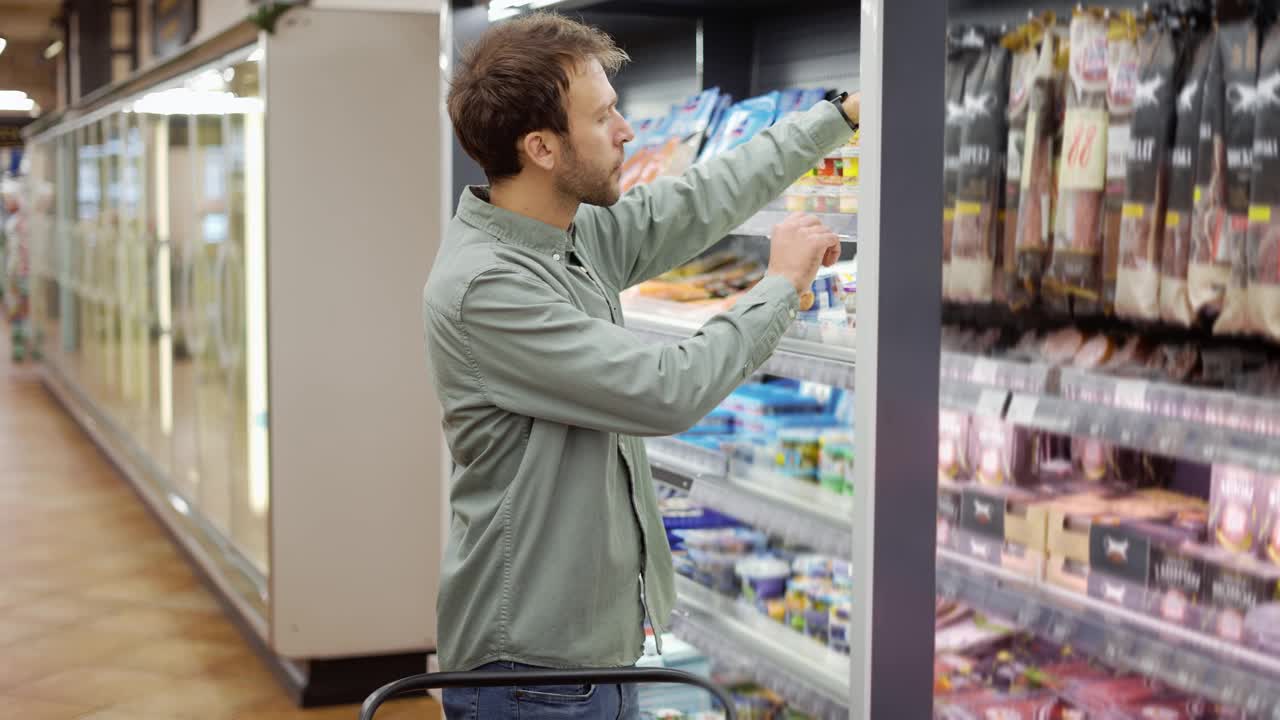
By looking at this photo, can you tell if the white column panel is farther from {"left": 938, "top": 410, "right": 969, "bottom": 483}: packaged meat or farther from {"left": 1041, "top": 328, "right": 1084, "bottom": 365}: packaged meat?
{"left": 1041, "top": 328, "right": 1084, "bottom": 365}: packaged meat

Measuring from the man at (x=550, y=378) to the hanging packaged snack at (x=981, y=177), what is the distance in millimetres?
580

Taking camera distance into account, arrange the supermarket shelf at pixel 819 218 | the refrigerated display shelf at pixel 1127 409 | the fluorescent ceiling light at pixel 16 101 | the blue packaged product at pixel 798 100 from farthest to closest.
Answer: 1. the fluorescent ceiling light at pixel 16 101
2. the blue packaged product at pixel 798 100
3. the supermarket shelf at pixel 819 218
4. the refrigerated display shelf at pixel 1127 409

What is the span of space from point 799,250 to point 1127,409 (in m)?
0.56

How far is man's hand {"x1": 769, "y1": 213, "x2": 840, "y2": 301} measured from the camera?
192cm

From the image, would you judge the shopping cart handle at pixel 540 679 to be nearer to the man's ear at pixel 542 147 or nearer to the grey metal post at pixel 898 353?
the grey metal post at pixel 898 353

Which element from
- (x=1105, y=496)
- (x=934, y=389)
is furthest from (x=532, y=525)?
(x=1105, y=496)

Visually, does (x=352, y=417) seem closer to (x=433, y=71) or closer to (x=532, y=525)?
(x=433, y=71)

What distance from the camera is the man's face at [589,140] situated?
1925 millimetres

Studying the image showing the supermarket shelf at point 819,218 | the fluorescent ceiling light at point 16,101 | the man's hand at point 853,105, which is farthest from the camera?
the fluorescent ceiling light at point 16,101

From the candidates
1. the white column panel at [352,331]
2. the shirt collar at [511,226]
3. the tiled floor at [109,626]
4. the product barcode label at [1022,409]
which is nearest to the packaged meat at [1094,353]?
the product barcode label at [1022,409]

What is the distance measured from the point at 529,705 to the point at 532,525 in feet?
0.85

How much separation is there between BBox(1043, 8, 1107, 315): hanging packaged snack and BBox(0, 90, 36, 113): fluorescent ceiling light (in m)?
20.4

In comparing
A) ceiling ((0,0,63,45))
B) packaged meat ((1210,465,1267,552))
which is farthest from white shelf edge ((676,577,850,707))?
ceiling ((0,0,63,45))

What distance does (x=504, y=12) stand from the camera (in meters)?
3.24
